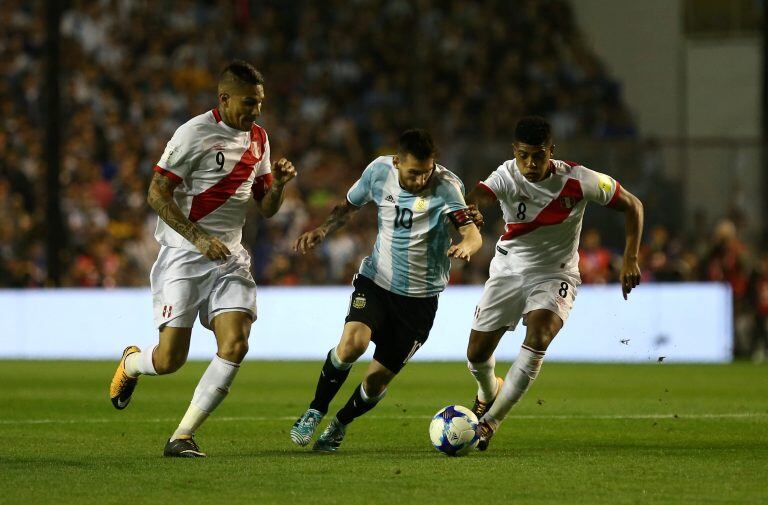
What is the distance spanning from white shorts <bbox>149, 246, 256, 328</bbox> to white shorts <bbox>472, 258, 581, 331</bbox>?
1644 millimetres

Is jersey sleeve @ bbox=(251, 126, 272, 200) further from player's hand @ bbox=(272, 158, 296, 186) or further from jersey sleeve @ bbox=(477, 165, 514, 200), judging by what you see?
jersey sleeve @ bbox=(477, 165, 514, 200)

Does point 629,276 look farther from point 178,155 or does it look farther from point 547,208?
point 178,155

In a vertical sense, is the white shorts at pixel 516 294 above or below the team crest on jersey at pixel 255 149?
below

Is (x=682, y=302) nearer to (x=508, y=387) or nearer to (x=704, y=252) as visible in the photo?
(x=704, y=252)

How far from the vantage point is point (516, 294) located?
895cm

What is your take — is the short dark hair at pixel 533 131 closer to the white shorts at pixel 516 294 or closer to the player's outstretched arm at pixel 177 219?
the white shorts at pixel 516 294

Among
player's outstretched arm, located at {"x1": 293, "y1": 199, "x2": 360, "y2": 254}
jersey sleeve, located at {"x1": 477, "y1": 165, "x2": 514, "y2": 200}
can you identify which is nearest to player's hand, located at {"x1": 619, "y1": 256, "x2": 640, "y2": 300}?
jersey sleeve, located at {"x1": 477, "y1": 165, "x2": 514, "y2": 200}

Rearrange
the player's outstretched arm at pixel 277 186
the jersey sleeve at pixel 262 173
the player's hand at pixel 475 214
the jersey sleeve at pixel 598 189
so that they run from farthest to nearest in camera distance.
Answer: the jersey sleeve at pixel 598 189, the jersey sleeve at pixel 262 173, the player's hand at pixel 475 214, the player's outstretched arm at pixel 277 186

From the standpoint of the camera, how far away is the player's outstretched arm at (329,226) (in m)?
8.39

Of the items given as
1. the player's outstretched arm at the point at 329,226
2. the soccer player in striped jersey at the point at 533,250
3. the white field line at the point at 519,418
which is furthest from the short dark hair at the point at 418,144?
the white field line at the point at 519,418

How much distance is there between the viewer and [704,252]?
20.4m

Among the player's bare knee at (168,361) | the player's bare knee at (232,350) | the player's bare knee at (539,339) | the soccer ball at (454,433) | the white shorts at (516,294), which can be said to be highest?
the player's bare knee at (232,350)

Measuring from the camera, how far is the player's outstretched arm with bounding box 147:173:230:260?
7758mm

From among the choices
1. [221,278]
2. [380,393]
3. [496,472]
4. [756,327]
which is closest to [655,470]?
[496,472]
